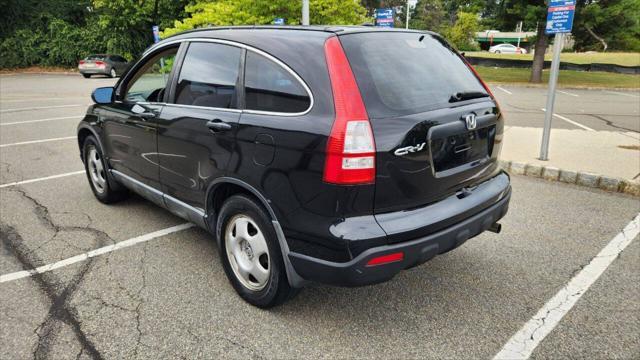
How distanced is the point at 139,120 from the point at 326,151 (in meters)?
2.20

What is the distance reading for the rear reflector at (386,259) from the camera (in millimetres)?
2379

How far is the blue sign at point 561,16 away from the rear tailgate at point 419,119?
3.75 meters

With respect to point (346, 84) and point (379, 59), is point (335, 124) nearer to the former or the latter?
point (346, 84)

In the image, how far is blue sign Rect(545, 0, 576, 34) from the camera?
19.6 feet

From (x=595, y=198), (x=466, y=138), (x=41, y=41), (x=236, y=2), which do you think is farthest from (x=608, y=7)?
(x=41, y=41)

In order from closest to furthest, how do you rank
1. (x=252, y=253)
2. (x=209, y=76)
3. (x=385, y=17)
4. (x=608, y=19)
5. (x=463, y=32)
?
(x=252, y=253), (x=209, y=76), (x=385, y=17), (x=608, y=19), (x=463, y=32)

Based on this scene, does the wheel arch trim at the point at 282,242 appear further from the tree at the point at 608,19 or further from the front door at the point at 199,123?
the tree at the point at 608,19

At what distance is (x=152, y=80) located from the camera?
13.4 feet

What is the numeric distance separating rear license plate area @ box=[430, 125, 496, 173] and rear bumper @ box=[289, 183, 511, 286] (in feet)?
1.26

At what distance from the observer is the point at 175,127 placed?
342 cm

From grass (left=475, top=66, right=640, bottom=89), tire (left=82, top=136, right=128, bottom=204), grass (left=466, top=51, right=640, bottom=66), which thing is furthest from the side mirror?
grass (left=466, top=51, right=640, bottom=66)

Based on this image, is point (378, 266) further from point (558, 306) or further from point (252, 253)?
point (558, 306)

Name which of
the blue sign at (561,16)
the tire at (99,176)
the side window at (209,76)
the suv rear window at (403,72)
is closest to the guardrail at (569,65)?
the blue sign at (561,16)

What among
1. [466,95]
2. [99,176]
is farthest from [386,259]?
[99,176]
